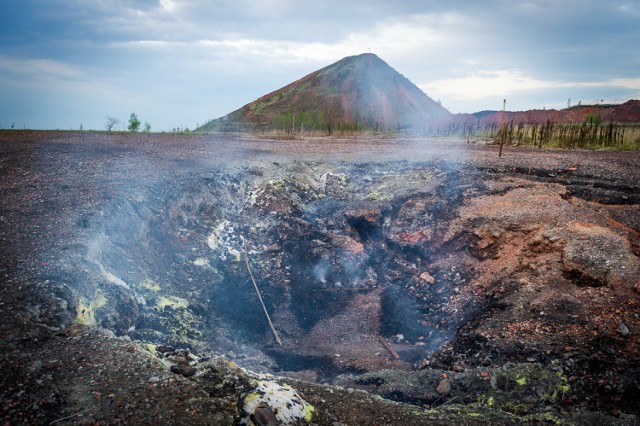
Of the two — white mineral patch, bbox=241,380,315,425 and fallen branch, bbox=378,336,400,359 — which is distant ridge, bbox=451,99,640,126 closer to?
fallen branch, bbox=378,336,400,359

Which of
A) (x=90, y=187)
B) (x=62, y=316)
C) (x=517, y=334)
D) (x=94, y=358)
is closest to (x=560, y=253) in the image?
(x=517, y=334)

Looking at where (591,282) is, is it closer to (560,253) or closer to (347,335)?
(560,253)

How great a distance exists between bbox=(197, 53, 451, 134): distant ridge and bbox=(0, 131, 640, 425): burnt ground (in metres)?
40.7

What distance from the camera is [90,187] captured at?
7320mm

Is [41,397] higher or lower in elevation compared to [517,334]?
higher

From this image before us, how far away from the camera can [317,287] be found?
7.87 meters

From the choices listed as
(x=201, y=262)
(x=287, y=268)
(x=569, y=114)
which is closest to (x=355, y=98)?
(x=569, y=114)

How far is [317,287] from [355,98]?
5138 cm

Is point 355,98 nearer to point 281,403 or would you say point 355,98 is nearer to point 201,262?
point 201,262

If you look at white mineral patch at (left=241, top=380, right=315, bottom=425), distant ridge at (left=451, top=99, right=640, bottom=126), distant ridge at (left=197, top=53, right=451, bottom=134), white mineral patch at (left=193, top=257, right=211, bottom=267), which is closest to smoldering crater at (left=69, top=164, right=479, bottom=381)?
white mineral patch at (left=193, top=257, right=211, bottom=267)

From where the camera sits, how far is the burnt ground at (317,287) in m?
3.40

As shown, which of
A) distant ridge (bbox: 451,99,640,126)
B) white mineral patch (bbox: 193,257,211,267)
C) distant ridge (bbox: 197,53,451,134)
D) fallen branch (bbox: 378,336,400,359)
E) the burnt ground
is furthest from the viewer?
distant ridge (bbox: 197,53,451,134)

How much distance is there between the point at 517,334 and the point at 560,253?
185 cm

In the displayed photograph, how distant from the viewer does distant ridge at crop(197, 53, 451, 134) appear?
172 feet
